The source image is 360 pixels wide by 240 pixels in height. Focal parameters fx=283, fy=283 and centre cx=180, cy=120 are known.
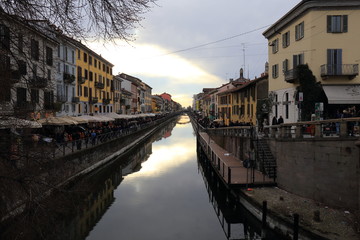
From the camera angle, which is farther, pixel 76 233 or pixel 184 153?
pixel 184 153

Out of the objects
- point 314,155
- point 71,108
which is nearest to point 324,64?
point 314,155

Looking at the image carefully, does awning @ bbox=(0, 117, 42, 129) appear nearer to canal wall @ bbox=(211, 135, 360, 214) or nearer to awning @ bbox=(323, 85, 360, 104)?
canal wall @ bbox=(211, 135, 360, 214)

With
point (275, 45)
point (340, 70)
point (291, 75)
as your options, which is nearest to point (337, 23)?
point (340, 70)

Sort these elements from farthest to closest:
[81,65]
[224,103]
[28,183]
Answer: [224,103]
[81,65]
[28,183]

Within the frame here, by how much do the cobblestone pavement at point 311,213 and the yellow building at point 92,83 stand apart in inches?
998

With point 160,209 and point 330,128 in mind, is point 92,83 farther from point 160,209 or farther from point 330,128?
point 330,128

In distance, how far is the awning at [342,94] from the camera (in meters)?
18.2

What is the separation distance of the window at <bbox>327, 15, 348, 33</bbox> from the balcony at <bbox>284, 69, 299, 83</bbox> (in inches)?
130

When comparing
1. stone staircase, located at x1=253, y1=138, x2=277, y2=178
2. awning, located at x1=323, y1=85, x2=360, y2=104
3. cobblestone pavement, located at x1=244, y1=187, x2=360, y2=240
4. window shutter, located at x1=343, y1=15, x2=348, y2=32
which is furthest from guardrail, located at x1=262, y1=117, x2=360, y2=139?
window shutter, located at x1=343, y1=15, x2=348, y2=32

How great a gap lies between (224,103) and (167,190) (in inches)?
1423

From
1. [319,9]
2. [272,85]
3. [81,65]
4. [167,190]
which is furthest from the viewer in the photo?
[81,65]

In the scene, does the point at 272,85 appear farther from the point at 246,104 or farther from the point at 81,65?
the point at 81,65

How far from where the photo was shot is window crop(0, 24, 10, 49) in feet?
18.3

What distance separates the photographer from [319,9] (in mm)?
18531
